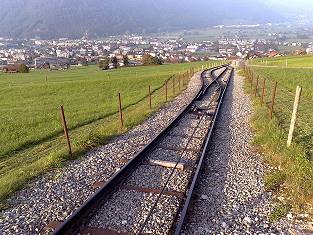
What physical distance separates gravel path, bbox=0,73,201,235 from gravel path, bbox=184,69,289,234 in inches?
99.9

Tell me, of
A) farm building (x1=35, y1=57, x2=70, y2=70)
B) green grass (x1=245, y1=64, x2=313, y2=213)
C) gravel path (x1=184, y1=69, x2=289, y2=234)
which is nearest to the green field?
green grass (x1=245, y1=64, x2=313, y2=213)

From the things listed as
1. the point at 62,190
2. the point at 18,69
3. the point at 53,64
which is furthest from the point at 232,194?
the point at 53,64

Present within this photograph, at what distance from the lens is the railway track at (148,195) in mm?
7293

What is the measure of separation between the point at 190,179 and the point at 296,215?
8.66ft

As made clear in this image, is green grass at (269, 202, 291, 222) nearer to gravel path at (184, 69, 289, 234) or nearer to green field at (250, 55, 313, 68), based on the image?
gravel path at (184, 69, 289, 234)

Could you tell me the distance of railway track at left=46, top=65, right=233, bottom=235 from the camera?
729cm

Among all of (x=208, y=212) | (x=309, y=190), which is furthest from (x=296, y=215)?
(x=208, y=212)

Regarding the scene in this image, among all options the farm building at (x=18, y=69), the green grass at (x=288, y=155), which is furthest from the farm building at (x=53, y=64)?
the green grass at (x=288, y=155)

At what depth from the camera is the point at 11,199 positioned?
860 centimetres

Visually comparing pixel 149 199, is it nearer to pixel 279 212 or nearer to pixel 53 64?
pixel 279 212

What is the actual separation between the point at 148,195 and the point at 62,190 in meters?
2.07

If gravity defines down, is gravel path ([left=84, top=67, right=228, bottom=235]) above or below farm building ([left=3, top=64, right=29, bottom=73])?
above

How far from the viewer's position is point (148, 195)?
8.72m

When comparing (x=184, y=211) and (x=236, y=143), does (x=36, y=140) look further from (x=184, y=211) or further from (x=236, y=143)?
(x=184, y=211)
